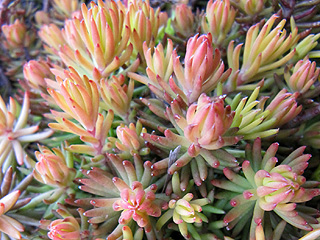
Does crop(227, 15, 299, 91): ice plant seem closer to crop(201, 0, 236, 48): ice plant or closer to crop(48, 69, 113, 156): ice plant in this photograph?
crop(201, 0, 236, 48): ice plant

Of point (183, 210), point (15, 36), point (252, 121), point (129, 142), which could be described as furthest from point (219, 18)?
point (15, 36)

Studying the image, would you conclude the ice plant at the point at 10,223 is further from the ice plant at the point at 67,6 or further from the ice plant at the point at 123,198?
the ice plant at the point at 67,6

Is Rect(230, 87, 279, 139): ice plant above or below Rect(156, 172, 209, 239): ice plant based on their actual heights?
Answer: above

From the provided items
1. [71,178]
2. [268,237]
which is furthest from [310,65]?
[71,178]

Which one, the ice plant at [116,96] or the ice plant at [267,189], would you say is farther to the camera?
the ice plant at [116,96]

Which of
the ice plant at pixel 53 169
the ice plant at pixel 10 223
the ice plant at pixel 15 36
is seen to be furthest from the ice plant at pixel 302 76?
the ice plant at pixel 15 36

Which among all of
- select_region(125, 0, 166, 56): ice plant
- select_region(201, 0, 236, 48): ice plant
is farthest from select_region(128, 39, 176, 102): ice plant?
select_region(201, 0, 236, 48): ice plant

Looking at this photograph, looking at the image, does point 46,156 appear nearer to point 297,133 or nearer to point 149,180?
point 149,180

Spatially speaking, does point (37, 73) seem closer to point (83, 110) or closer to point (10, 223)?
point (83, 110)
